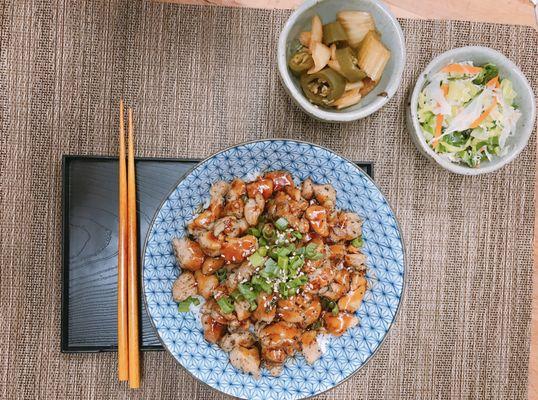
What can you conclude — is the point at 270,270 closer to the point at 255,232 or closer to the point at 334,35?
the point at 255,232

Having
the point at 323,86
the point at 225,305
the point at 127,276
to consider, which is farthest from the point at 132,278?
the point at 323,86

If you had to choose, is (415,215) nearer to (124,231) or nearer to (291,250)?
(291,250)

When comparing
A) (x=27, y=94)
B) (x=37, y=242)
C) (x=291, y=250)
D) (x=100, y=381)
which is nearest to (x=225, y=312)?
(x=291, y=250)

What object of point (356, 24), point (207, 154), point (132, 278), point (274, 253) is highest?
point (356, 24)

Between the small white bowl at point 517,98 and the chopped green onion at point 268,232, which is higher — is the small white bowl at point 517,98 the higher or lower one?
the higher one

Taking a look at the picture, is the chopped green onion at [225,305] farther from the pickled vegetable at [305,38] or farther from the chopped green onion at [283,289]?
the pickled vegetable at [305,38]

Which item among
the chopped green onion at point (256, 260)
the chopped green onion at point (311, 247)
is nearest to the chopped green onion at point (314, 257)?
the chopped green onion at point (311, 247)

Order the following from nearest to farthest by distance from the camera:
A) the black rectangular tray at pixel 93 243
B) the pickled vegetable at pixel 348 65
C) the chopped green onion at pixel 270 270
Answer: the chopped green onion at pixel 270 270
the pickled vegetable at pixel 348 65
the black rectangular tray at pixel 93 243
